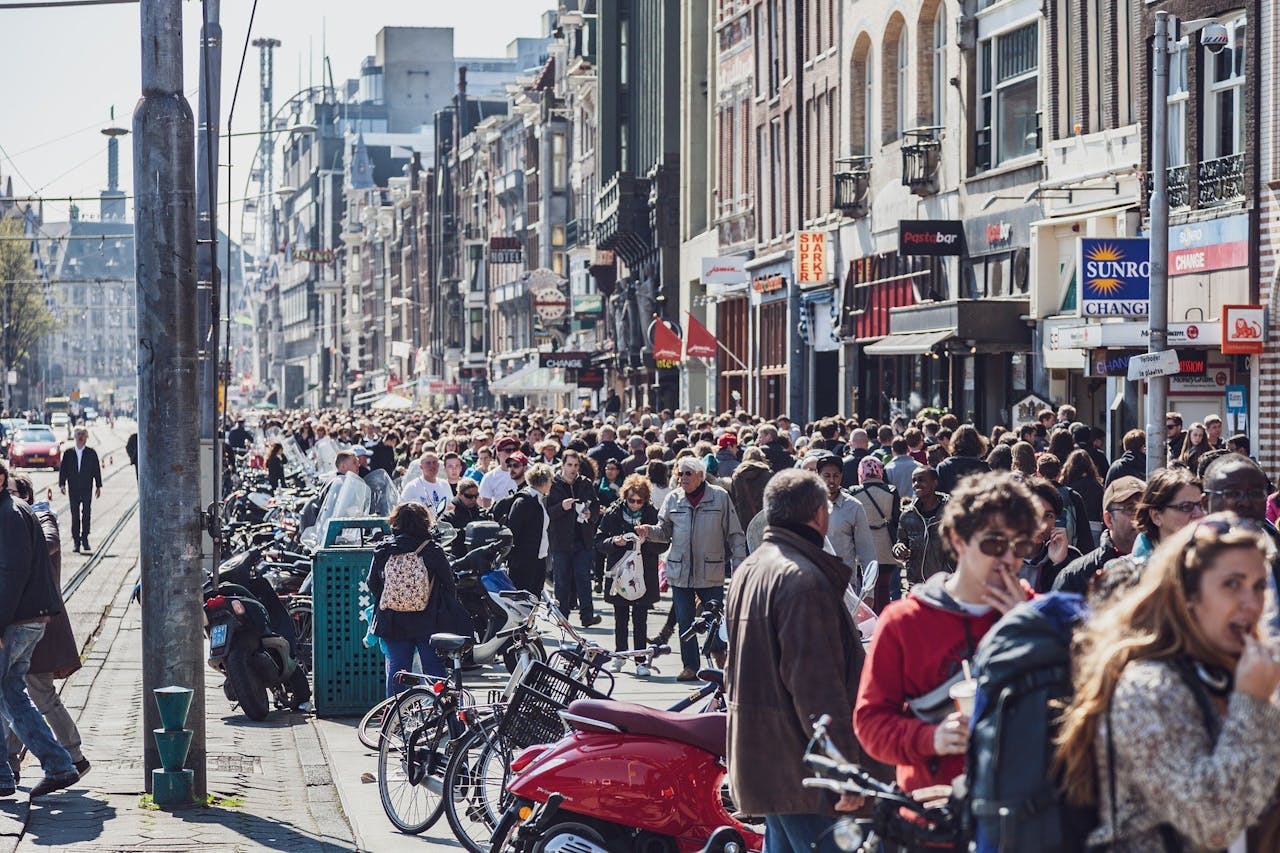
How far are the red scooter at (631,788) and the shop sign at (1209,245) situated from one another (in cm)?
1779

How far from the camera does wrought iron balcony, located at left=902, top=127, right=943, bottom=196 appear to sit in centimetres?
3412

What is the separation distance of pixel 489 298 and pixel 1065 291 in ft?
245

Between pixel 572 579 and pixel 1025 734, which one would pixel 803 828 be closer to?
pixel 1025 734

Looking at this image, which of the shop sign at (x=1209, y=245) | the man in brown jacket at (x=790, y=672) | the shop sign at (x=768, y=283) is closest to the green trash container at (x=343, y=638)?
the man in brown jacket at (x=790, y=672)

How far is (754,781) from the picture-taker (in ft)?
20.6

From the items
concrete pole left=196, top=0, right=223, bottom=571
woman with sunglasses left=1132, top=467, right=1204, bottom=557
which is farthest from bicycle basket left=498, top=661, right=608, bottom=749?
concrete pole left=196, top=0, right=223, bottom=571

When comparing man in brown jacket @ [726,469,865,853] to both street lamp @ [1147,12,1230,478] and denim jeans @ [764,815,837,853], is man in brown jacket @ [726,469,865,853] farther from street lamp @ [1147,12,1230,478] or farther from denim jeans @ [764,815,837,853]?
street lamp @ [1147,12,1230,478]

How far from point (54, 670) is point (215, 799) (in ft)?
4.00

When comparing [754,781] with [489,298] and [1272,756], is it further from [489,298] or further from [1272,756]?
[489,298]

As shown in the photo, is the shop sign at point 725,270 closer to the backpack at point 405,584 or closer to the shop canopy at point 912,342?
the shop canopy at point 912,342

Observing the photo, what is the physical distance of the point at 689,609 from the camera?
14992 mm

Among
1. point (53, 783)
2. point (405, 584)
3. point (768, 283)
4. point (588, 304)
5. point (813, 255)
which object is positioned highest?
point (588, 304)

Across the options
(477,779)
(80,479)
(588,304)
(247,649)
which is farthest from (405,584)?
(588,304)

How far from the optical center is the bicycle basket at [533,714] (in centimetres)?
905
